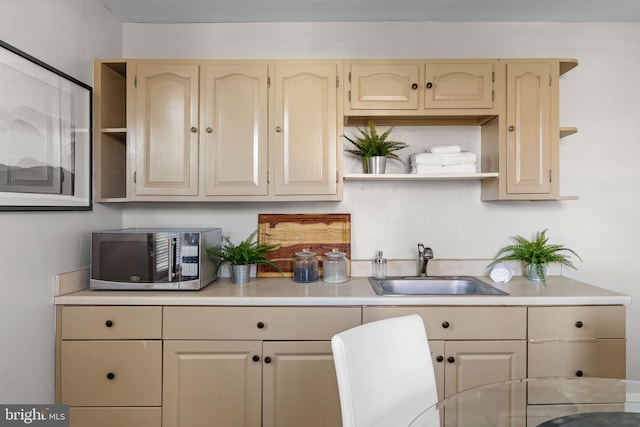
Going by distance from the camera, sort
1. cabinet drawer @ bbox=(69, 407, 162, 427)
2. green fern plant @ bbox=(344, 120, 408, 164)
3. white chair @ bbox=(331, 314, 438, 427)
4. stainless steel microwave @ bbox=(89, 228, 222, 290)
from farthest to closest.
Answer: green fern plant @ bbox=(344, 120, 408, 164)
stainless steel microwave @ bbox=(89, 228, 222, 290)
cabinet drawer @ bbox=(69, 407, 162, 427)
white chair @ bbox=(331, 314, 438, 427)

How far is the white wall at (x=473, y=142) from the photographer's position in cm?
250

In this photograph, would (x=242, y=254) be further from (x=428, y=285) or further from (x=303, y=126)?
(x=428, y=285)

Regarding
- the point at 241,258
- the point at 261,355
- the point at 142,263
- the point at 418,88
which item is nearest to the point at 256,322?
the point at 261,355

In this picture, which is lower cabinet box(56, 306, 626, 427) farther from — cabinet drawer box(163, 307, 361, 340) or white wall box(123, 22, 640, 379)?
white wall box(123, 22, 640, 379)

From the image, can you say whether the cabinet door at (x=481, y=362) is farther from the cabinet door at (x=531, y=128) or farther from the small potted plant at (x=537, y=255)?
the cabinet door at (x=531, y=128)

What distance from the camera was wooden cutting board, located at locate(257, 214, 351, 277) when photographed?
250 cm

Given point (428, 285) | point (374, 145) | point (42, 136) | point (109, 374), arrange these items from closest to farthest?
point (42, 136), point (109, 374), point (374, 145), point (428, 285)

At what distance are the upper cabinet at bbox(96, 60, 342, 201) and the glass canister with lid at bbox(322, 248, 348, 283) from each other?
0.38 meters

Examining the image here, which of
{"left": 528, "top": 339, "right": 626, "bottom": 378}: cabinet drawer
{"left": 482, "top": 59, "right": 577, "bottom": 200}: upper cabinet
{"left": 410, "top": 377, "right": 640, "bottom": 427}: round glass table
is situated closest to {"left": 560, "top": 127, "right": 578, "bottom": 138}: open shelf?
{"left": 482, "top": 59, "right": 577, "bottom": 200}: upper cabinet

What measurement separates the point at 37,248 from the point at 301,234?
1.38 metres

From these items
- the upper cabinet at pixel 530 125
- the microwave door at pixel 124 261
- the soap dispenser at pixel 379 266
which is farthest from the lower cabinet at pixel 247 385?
the upper cabinet at pixel 530 125

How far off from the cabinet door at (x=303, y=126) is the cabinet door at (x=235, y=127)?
0.09 meters

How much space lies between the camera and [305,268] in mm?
2287

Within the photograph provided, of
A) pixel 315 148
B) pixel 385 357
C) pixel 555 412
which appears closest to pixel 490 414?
pixel 555 412
